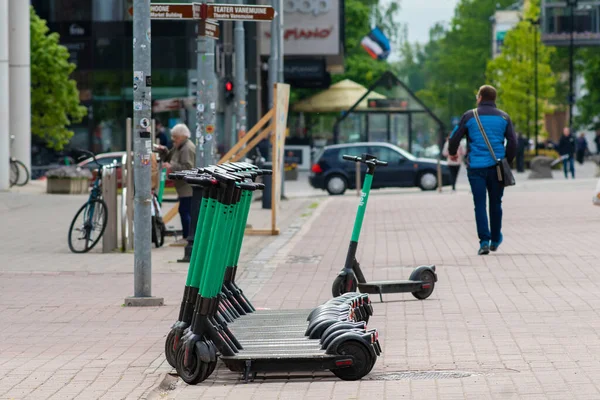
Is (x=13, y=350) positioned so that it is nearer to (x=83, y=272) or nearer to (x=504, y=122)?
(x=83, y=272)

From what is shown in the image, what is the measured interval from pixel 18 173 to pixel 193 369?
26707mm

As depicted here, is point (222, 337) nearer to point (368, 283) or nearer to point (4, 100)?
point (368, 283)

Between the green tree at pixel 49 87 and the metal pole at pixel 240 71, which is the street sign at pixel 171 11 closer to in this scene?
the metal pole at pixel 240 71

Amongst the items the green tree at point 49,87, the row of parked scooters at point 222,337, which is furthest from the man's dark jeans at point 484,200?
the green tree at point 49,87

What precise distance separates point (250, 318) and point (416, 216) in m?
15.0

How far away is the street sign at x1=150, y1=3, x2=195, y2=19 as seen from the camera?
40.8 ft

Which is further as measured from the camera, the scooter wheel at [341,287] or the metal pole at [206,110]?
the metal pole at [206,110]

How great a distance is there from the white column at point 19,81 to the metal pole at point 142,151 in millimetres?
24315

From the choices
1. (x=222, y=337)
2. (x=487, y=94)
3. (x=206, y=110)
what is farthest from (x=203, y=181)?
(x=206, y=110)

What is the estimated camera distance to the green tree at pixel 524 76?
2721 inches

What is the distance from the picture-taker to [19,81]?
3428 centimetres

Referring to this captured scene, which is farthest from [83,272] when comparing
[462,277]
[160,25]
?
[160,25]

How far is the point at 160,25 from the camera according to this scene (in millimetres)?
41000

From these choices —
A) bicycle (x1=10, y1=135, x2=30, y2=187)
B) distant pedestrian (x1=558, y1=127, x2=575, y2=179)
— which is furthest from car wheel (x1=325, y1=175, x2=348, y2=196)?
distant pedestrian (x1=558, y1=127, x2=575, y2=179)
